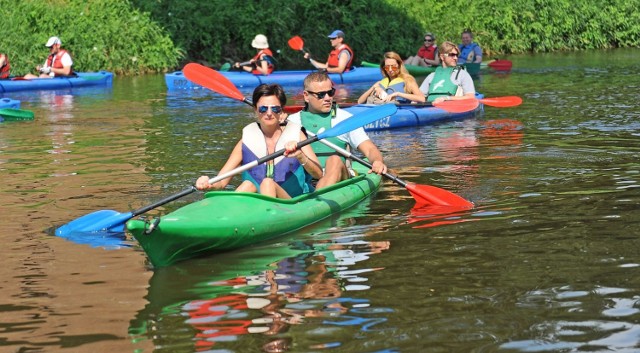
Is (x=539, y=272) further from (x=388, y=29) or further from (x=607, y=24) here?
(x=607, y=24)

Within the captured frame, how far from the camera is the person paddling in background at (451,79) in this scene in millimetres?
14578

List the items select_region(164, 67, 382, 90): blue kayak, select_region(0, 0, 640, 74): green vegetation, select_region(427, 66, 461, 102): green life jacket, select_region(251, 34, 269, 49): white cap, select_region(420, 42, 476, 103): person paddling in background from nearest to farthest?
select_region(420, 42, 476, 103): person paddling in background < select_region(427, 66, 461, 102): green life jacket < select_region(164, 67, 382, 90): blue kayak < select_region(251, 34, 269, 49): white cap < select_region(0, 0, 640, 74): green vegetation

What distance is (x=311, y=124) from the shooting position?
9258mm

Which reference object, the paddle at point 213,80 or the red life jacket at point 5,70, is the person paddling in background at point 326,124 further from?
the red life jacket at point 5,70

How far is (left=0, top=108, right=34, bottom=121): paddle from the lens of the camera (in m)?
16.0

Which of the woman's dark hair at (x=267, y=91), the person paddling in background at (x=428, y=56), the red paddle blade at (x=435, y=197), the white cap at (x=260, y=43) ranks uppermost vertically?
the woman's dark hair at (x=267, y=91)

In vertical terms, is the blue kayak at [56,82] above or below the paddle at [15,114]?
above

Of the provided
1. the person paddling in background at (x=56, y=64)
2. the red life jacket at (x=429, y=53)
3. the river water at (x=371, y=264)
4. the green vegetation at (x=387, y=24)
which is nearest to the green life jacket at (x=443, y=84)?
the river water at (x=371, y=264)

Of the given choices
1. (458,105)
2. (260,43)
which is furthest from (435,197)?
(260,43)

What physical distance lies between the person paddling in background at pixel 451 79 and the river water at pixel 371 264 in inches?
54.1

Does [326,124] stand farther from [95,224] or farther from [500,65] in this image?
[500,65]

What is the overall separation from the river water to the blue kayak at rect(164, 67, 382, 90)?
735cm

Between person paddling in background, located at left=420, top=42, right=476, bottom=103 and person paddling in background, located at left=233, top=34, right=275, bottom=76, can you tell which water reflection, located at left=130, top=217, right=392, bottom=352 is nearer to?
person paddling in background, located at left=420, top=42, right=476, bottom=103

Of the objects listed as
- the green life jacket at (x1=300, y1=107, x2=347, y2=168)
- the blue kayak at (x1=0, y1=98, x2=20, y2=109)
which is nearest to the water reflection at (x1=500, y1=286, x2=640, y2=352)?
the green life jacket at (x1=300, y1=107, x2=347, y2=168)
